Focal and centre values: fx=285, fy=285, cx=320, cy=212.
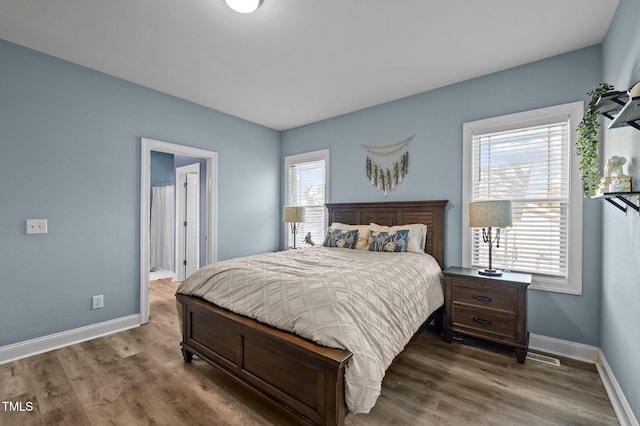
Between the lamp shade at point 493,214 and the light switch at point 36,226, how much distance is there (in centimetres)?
407

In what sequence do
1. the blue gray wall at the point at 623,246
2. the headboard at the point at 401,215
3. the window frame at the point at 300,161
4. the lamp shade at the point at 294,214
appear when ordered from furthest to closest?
1. the window frame at the point at 300,161
2. the lamp shade at the point at 294,214
3. the headboard at the point at 401,215
4. the blue gray wall at the point at 623,246

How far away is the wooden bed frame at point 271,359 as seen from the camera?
1.45 metres

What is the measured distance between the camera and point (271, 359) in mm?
1751

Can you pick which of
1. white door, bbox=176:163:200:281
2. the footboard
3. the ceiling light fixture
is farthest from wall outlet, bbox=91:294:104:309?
the ceiling light fixture

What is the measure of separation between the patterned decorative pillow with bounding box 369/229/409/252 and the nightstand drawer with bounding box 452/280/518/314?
2.13 ft

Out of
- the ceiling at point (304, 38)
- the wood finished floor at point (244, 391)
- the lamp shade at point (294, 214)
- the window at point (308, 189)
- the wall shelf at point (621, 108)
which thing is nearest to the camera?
the wall shelf at point (621, 108)

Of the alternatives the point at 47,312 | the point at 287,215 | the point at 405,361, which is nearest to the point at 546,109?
the point at 405,361

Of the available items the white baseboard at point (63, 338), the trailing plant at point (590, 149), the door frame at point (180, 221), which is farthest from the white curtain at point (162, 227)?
the trailing plant at point (590, 149)

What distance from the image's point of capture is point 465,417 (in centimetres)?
178

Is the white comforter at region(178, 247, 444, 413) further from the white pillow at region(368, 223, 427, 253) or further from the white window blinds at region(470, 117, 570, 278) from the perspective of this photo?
the white window blinds at region(470, 117, 570, 278)

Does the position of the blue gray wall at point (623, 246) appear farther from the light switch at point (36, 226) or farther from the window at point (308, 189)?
the light switch at point (36, 226)

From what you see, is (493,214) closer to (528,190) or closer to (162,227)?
(528,190)

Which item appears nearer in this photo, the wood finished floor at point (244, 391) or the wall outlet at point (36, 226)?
the wood finished floor at point (244, 391)

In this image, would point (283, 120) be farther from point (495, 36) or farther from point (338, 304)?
point (338, 304)
